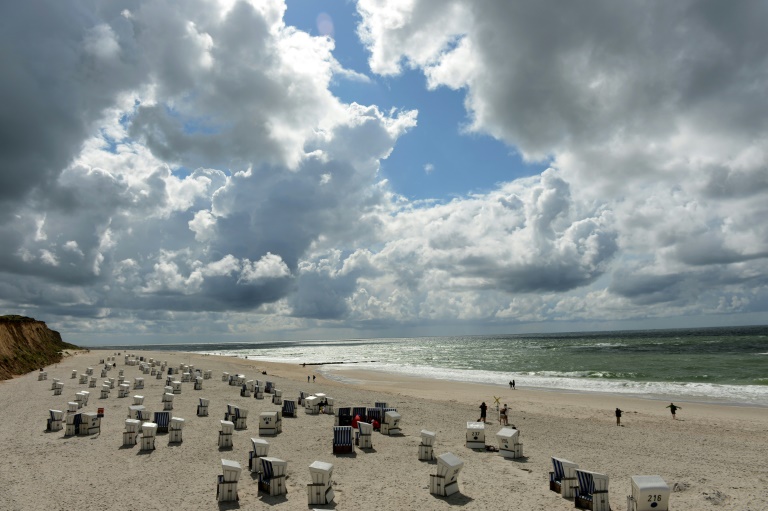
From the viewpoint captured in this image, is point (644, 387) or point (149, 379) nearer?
point (644, 387)

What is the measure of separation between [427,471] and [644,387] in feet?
122

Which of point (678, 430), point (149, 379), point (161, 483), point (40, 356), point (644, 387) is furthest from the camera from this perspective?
point (40, 356)

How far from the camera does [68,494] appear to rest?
48.5 feet

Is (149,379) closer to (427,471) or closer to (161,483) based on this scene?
(161,483)

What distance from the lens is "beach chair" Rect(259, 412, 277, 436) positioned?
22.6 metres

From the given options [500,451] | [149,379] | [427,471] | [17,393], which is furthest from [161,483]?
[149,379]

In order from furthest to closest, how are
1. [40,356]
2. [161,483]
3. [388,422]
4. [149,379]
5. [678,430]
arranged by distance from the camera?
[40,356], [149,379], [678,430], [388,422], [161,483]

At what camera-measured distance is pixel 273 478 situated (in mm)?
14547

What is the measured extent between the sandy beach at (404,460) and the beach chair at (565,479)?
1.30 ft

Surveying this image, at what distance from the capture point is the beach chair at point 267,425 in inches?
889

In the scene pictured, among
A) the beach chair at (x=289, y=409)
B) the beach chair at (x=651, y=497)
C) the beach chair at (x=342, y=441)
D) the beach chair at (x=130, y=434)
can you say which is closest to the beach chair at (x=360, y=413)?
the beach chair at (x=289, y=409)

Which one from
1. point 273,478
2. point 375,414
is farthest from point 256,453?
point 375,414

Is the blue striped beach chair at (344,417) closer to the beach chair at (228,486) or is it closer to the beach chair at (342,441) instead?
the beach chair at (342,441)

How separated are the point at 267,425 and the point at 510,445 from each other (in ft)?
38.5
